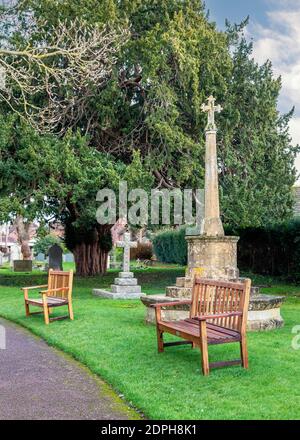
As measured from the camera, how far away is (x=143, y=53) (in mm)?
19016

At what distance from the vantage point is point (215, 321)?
23.5 feet

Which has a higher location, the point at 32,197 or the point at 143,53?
the point at 143,53

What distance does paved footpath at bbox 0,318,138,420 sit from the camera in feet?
15.4

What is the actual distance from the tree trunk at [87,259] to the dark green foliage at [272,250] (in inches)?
268

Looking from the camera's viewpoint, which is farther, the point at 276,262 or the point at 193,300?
the point at 276,262

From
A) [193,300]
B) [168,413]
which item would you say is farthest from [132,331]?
[168,413]

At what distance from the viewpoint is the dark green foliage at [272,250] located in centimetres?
2100

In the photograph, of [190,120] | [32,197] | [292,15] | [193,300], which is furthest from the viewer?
[190,120]

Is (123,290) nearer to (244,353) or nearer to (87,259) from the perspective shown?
(244,353)

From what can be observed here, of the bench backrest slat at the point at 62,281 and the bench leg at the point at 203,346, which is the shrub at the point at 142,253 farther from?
the bench leg at the point at 203,346

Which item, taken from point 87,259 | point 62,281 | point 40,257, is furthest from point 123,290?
point 40,257

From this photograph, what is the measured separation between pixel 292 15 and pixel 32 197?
10852 mm
